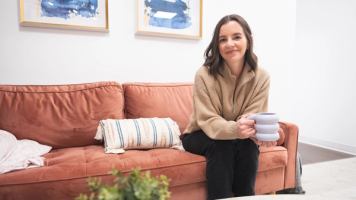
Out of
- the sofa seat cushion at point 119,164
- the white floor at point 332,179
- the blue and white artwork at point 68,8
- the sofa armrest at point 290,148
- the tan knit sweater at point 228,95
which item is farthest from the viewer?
the white floor at point 332,179

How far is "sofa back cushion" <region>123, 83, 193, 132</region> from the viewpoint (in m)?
1.82

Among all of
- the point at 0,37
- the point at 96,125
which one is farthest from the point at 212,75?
the point at 0,37

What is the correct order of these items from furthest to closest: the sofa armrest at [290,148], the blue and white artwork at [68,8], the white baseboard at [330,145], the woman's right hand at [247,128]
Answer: the white baseboard at [330,145], the blue and white artwork at [68,8], the sofa armrest at [290,148], the woman's right hand at [247,128]

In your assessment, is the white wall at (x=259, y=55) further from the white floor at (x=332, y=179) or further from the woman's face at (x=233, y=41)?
Result: the woman's face at (x=233, y=41)

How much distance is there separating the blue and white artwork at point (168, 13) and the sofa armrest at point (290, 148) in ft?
3.61

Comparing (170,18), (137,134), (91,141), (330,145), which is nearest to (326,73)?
(330,145)

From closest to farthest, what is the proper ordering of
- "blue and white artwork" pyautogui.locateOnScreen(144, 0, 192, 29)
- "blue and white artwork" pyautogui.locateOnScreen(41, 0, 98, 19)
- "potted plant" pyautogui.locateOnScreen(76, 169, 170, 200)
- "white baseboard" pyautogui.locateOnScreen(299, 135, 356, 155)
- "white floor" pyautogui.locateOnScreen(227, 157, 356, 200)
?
"potted plant" pyautogui.locateOnScreen(76, 169, 170, 200), "blue and white artwork" pyautogui.locateOnScreen(41, 0, 98, 19), "white floor" pyautogui.locateOnScreen(227, 157, 356, 200), "blue and white artwork" pyautogui.locateOnScreen(144, 0, 192, 29), "white baseboard" pyautogui.locateOnScreen(299, 135, 356, 155)

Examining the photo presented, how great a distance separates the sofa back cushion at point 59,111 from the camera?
1.56 meters

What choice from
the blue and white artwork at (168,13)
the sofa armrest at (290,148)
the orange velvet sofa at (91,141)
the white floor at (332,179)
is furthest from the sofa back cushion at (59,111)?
the white floor at (332,179)

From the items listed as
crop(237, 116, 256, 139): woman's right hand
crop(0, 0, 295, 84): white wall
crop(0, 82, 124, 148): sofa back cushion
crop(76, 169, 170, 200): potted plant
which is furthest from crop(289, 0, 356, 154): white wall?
crop(76, 169, 170, 200): potted plant

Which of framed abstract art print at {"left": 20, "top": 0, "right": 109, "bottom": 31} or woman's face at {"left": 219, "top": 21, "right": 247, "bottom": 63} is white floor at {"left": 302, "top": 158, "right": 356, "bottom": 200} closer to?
woman's face at {"left": 219, "top": 21, "right": 247, "bottom": 63}

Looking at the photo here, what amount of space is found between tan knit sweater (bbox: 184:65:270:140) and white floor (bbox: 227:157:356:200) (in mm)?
735

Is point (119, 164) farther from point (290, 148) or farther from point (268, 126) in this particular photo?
point (290, 148)

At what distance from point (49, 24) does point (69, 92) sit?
48 centimetres
